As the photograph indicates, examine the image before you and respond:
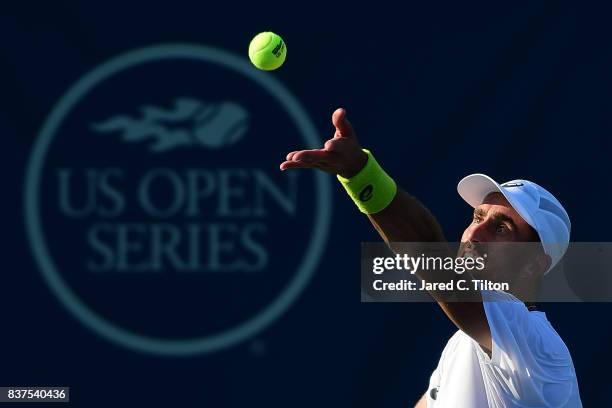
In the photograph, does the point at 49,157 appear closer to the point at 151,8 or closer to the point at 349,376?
the point at 151,8

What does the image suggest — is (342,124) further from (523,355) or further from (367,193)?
(523,355)

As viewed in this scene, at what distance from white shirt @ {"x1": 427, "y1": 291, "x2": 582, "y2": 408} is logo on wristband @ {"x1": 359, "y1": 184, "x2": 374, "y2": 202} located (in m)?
0.41

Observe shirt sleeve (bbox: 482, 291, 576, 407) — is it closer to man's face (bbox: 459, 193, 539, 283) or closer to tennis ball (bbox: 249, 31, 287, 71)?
man's face (bbox: 459, 193, 539, 283)

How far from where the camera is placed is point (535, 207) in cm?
343

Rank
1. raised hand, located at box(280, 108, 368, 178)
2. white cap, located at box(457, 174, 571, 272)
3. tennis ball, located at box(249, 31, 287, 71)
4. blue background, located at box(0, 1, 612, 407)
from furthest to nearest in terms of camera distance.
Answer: blue background, located at box(0, 1, 612, 407) → tennis ball, located at box(249, 31, 287, 71) → white cap, located at box(457, 174, 571, 272) → raised hand, located at box(280, 108, 368, 178)

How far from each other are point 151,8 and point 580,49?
5.09 feet

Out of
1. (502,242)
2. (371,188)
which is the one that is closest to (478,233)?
(502,242)

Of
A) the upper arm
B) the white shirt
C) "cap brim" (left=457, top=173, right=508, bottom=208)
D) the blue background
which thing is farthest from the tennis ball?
the upper arm

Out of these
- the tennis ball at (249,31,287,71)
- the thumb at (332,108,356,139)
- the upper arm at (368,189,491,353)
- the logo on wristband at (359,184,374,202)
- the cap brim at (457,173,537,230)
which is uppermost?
the tennis ball at (249,31,287,71)

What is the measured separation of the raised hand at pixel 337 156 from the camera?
284 cm

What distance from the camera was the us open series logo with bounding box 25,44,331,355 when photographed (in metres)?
4.80

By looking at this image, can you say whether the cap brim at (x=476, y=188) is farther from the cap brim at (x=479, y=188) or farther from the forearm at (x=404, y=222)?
the forearm at (x=404, y=222)

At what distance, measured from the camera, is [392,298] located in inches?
189

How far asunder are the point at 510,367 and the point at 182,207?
73.7 inches
